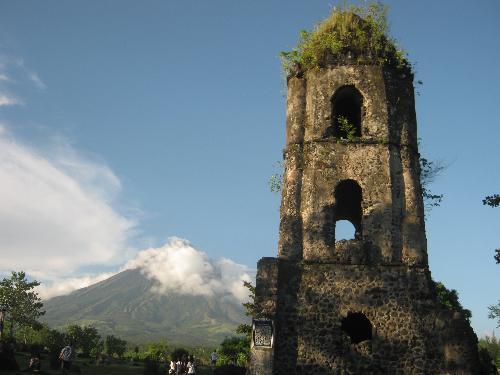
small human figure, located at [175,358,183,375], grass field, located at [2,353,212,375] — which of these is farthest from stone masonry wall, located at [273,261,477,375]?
small human figure, located at [175,358,183,375]

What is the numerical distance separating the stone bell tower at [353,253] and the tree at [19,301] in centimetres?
3160

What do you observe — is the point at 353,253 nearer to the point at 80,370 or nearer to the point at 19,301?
the point at 80,370

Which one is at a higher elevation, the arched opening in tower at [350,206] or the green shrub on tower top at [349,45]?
the green shrub on tower top at [349,45]

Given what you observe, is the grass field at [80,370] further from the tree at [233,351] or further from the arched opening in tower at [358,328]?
the tree at [233,351]

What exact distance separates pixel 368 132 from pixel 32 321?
3333 cm

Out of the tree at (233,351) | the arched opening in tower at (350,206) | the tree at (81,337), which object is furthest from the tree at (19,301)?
the arched opening in tower at (350,206)

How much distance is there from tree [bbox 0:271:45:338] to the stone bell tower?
31.6 meters

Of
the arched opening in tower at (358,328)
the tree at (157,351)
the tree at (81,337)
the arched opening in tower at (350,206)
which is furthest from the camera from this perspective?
the tree at (81,337)

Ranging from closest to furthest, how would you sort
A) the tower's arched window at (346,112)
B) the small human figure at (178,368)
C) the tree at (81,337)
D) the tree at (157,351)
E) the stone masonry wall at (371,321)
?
1. the stone masonry wall at (371,321)
2. the tower's arched window at (346,112)
3. the small human figure at (178,368)
4. the tree at (157,351)
5. the tree at (81,337)

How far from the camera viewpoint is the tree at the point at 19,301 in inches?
1423

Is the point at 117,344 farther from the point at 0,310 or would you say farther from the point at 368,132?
the point at 368,132

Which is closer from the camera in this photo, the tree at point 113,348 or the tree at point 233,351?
the tree at point 233,351

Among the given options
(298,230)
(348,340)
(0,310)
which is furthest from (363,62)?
(0,310)

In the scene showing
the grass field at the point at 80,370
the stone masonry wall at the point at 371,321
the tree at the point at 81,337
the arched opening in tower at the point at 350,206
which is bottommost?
the grass field at the point at 80,370
